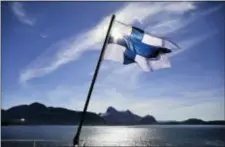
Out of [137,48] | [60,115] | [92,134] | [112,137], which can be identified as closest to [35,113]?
[60,115]

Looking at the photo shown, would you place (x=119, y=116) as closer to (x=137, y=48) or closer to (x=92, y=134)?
(x=92, y=134)

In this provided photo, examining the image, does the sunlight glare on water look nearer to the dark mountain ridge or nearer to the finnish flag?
the dark mountain ridge

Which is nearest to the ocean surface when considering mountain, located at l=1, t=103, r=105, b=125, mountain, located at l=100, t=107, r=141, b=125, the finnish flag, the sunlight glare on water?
the sunlight glare on water

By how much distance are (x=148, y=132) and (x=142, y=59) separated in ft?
127

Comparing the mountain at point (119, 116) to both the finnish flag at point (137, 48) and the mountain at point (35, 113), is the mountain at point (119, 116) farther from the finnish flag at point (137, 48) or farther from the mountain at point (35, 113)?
the finnish flag at point (137, 48)

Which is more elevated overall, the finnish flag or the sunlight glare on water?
the sunlight glare on water

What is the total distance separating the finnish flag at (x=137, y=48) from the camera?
204 centimetres

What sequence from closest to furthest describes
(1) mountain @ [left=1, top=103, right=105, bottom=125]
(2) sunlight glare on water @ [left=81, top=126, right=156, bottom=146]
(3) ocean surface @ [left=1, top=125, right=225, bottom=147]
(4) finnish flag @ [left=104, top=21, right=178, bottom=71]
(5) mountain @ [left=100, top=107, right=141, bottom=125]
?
(4) finnish flag @ [left=104, top=21, right=178, bottom=71]
(1) mountain @ [left=1, top=103, right=105, bottom=125]
(3) ocean surface @ [left=1, top=125, right=225, bottom=147]
(5) mountain @ [left=100, top=107, right=141, bottom=125]
(2) sunlight glare on water @ [left=81, top=126, right=156, bottom=146]

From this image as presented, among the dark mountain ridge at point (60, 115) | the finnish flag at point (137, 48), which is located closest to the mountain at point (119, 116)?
the dark mountain ridge at point (60, 115)

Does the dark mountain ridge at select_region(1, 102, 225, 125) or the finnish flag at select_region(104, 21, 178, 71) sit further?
the dark mountain ridge at select_region(1, 102, 225, 125)

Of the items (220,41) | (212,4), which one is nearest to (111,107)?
(220,41)

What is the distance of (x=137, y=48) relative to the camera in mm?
2082

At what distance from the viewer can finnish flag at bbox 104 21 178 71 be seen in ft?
6.68

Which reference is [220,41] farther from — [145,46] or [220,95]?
[145,46]
